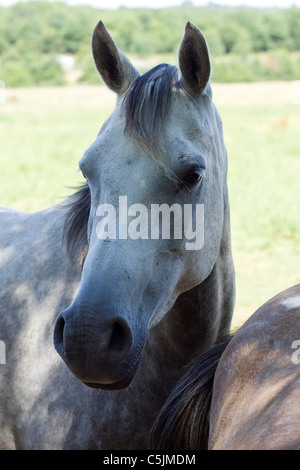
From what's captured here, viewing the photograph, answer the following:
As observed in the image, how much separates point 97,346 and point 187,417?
455 millimetres

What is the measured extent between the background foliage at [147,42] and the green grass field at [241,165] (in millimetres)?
12033

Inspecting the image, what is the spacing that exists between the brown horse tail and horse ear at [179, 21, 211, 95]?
1018 mm

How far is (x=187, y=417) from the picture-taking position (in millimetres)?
1876

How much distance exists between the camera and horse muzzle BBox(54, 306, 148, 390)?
1.66 meters

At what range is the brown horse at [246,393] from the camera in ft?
4.68

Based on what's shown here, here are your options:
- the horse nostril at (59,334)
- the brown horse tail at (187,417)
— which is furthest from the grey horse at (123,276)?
the brown horse tail at (187,417)

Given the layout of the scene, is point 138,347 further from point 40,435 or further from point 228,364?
point 40,435

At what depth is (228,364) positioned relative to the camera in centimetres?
177

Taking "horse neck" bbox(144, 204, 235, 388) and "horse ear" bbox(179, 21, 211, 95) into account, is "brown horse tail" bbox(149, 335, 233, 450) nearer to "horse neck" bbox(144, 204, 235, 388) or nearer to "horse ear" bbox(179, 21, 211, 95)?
"horse neck" bbox(144, 204, 235, 388)

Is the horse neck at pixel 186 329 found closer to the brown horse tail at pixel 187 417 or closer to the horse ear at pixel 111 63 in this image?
the brown horse tail at pixel 187 417

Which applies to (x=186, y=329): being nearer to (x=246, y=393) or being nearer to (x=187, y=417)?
(x=187, y=417)

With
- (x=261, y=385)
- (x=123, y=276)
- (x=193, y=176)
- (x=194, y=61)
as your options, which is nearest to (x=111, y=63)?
(x=194, y=61)

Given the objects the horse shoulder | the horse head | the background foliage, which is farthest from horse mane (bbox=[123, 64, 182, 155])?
the background foliage

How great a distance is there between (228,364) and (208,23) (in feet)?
166
